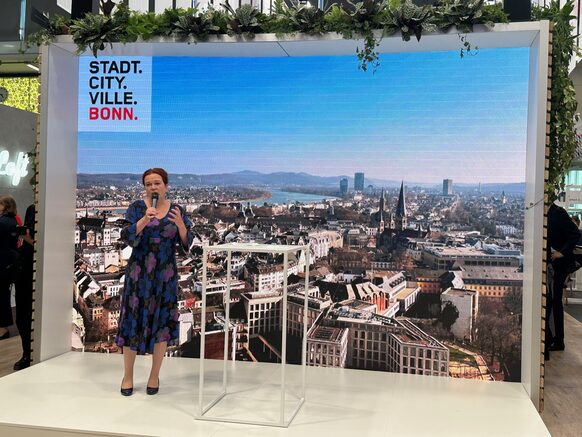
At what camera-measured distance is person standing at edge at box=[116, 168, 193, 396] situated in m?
3.82

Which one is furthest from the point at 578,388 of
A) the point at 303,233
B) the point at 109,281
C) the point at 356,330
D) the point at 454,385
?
the point at 109,281

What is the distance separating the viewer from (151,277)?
384 centimetres

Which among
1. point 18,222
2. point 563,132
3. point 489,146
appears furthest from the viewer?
point 18,222

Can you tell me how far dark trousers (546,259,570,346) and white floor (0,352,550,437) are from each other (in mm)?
2219

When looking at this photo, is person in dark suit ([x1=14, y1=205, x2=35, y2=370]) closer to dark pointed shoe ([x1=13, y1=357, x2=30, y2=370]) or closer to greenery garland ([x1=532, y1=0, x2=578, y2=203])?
dark pointed shoe ([x1=13, y1=357, x2=30, y2=370])

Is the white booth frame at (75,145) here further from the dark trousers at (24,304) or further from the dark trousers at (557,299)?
the dark trousers at (557,299)

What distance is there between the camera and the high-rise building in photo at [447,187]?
4.73 metres

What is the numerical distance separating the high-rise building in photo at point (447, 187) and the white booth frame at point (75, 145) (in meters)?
0.61

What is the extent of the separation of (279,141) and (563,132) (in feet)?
6.99

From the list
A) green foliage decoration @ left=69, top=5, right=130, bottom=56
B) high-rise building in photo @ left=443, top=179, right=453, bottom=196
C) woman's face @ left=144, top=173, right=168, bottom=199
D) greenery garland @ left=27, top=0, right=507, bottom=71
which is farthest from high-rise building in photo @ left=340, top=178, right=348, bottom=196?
green foliage decoration @ left=69, top=5, right=130, bottom=56

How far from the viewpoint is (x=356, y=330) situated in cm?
483

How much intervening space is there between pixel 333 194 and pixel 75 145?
221cm

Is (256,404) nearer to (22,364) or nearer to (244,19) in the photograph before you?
(22,364)

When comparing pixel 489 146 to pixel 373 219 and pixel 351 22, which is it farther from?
pixel 351 22
